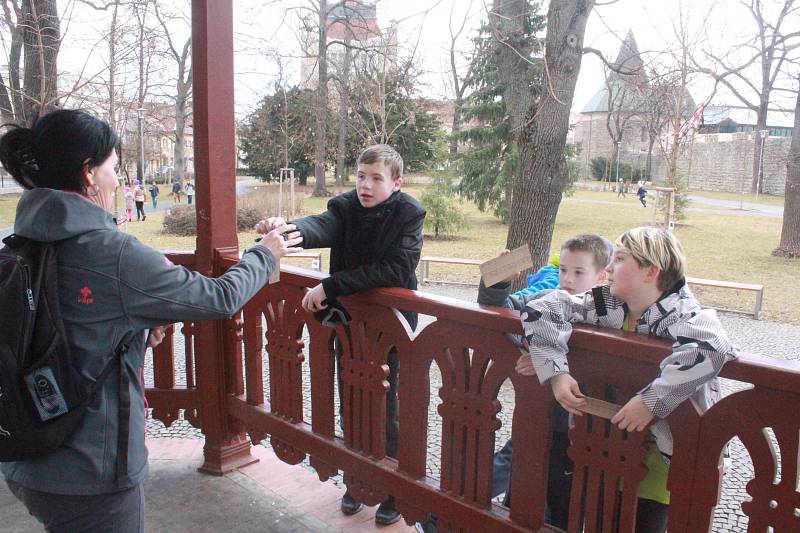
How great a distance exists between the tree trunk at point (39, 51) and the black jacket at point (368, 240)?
248 inches

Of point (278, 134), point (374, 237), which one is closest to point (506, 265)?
point (374, 237)

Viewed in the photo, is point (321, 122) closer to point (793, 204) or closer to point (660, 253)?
point (793, 204)

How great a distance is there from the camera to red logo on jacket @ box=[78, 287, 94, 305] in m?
1.72

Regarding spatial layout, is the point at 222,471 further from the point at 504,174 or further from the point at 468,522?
the point at 504,174

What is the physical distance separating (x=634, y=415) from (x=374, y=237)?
1.48 meters

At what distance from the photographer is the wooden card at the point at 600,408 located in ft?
6.37

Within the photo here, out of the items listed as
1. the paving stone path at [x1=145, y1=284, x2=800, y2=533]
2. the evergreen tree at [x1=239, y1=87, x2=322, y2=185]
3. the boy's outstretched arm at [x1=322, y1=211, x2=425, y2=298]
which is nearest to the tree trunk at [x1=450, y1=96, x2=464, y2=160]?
the evergreen tree at [x1=239, y1=87, x2=322, y2=185]

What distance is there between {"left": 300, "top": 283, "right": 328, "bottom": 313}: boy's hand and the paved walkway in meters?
1.19

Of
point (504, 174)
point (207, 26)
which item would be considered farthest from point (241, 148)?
point (207, 26)

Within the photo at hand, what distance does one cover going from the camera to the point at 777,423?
1680mm

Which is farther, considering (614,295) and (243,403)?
(243,403)

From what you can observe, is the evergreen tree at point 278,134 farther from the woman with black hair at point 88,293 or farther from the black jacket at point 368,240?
the woman with black hair at point 88,293

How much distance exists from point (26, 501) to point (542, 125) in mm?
5749

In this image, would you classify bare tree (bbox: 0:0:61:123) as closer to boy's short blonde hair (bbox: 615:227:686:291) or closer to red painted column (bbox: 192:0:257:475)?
red painted column (bbox: 192:0:257:475)
